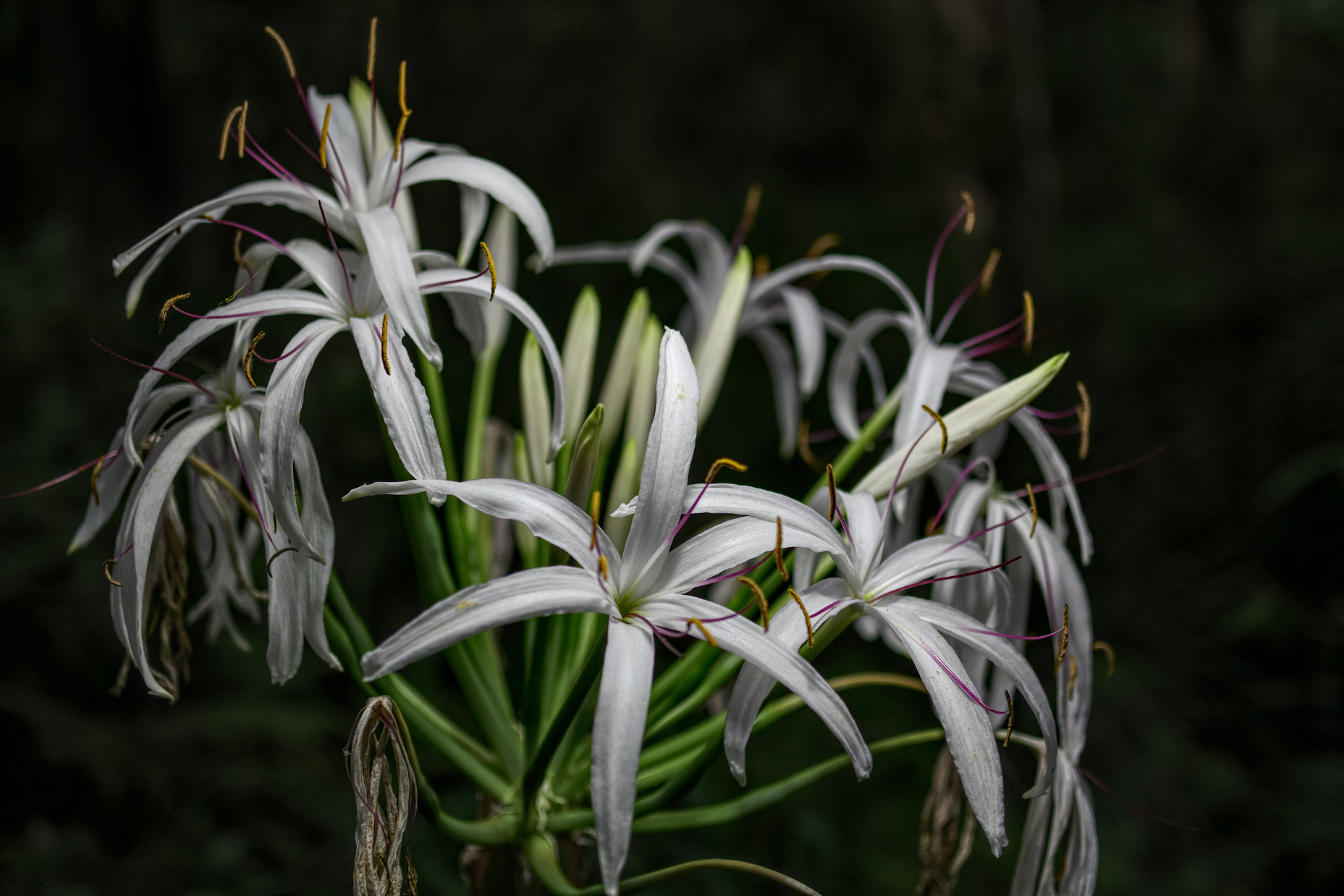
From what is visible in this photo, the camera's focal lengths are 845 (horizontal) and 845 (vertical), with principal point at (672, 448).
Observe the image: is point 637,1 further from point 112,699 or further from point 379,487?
point 379,487

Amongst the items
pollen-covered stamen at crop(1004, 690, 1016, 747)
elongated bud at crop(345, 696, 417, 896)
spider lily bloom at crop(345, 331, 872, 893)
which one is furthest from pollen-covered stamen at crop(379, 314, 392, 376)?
pollen-covered stamen at crop(1004, 690, 1016, 747)

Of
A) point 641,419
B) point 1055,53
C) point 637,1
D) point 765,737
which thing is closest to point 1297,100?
point 1055,53

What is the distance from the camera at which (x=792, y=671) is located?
1.76 ft

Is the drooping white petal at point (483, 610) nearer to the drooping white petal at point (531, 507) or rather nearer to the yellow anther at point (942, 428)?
the drooping white petal at point (531, 507)

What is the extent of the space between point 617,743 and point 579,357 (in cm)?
53

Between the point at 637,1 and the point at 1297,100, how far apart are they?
9.89 feet

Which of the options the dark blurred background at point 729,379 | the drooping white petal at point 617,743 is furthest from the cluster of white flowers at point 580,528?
the dark blurred background at point 729,379

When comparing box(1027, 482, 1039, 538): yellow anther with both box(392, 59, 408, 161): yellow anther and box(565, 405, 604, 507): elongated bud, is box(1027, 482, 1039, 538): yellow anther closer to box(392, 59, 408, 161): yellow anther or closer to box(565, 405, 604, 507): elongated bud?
box(565, 405, 604, 507): elongated bud

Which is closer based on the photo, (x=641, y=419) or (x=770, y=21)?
(x=641, y=419)

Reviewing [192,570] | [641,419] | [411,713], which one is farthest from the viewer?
[192,570]

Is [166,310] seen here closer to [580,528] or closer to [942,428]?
[580,528]

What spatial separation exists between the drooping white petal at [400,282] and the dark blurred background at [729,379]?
0.92ft

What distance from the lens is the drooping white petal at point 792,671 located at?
0.53 metres

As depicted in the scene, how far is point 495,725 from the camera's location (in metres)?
0.81
